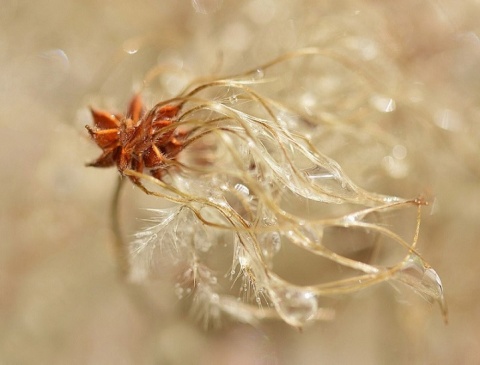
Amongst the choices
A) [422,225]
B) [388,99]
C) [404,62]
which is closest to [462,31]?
[404,62]

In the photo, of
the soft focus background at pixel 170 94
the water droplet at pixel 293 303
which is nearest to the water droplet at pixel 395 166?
the soft focus background at pixel 170 94

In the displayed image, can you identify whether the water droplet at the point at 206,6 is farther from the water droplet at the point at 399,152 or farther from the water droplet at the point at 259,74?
the water droplet at the point at 399,152

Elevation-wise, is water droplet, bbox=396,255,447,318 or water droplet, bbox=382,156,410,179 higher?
water droplet, bbox=396,255,447,318

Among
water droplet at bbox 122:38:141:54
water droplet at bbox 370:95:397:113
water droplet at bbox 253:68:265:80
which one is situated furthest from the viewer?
water droplet at bbox 122:38:141:54

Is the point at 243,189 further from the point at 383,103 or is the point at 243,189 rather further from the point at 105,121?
the point at 383,103

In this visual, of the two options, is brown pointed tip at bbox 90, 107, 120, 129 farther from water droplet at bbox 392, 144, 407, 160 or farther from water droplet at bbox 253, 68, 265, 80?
water droplet at bbox 392, 144, 407, 160

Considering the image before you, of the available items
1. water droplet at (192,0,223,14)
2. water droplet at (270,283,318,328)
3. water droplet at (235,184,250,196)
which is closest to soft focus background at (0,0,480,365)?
water droplet at (192,0,223,14)

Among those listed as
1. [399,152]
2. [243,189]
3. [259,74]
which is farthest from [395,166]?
[243,189]

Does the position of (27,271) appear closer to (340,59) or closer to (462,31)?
(340,59)
